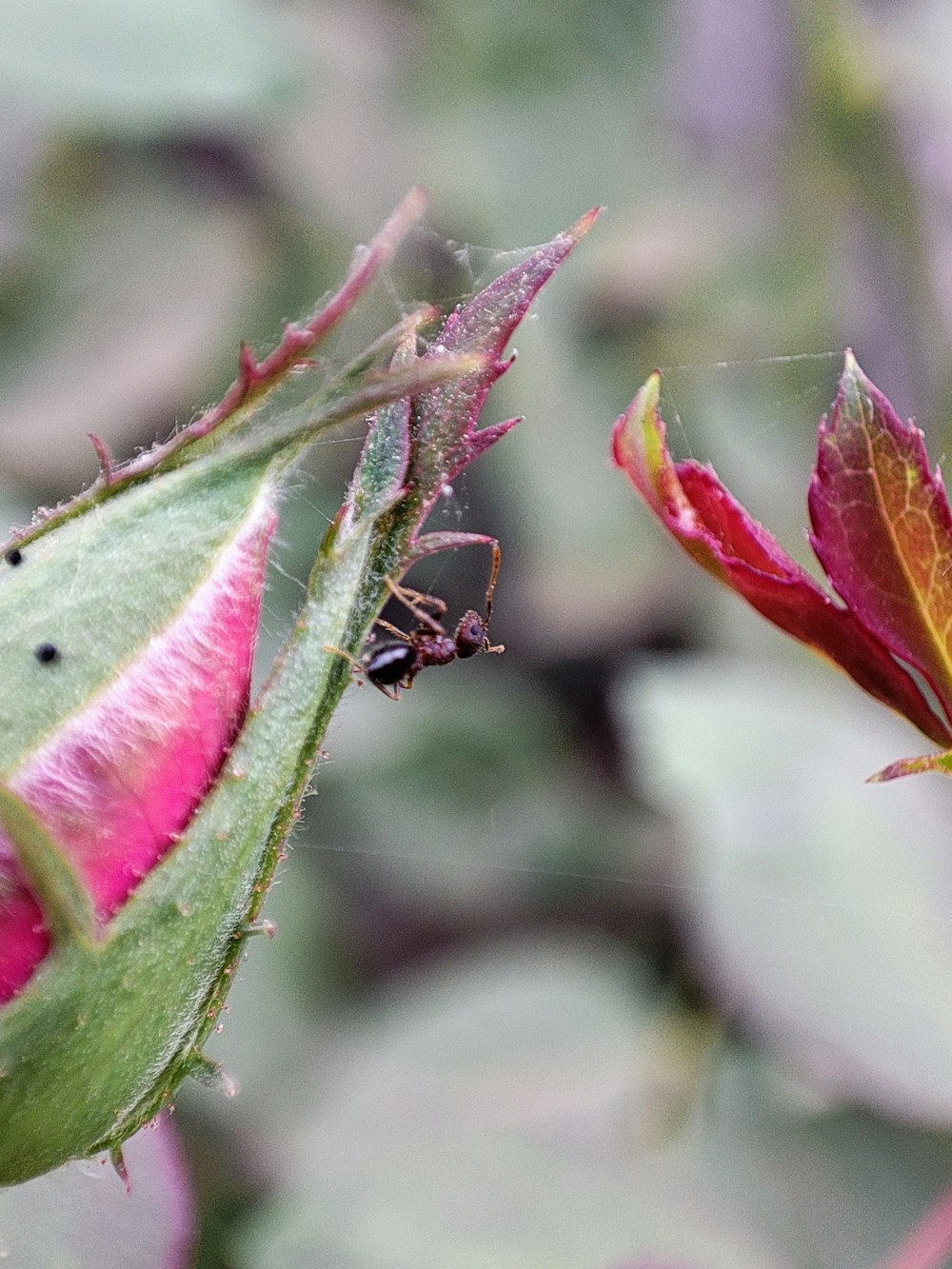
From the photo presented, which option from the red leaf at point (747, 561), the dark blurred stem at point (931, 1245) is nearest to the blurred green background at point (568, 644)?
the dark blurred stem at point (931, 1245)

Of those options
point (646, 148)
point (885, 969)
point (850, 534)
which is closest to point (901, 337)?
point (646, 148)

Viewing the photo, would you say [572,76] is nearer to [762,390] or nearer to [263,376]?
[762,390]

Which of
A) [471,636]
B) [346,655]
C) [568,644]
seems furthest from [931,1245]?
[568,644]

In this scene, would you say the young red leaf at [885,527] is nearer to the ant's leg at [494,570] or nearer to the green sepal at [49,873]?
the ant's leg at [494,570]

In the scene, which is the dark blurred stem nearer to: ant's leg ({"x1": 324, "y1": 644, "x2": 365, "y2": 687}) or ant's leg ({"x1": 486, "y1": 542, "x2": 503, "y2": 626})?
ant's leg ({"x1": 486, "y1": 542, "x2": 503, "y2": 626})

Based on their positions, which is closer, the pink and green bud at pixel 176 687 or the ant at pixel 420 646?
the pink and green bud at pixel 176 687

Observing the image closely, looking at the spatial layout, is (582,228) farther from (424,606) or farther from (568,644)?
(568,644)

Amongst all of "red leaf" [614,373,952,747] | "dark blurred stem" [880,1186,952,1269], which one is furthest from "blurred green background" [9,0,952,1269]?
"red leaf" [614,373,952,747]
